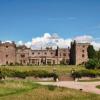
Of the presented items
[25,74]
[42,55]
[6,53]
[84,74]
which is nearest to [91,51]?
[42,55]

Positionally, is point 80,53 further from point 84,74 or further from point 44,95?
point 44,95

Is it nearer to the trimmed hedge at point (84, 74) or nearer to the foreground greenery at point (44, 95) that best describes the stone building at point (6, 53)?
the trimmed hedge at point (84, 74)

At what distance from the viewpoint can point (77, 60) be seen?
128 meters

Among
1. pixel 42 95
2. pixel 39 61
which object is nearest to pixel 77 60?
pixel 39 61

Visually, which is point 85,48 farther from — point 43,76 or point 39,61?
point 43,76

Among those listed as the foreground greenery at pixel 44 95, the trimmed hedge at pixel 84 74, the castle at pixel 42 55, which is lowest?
the foreground greenery at pixel 44 95

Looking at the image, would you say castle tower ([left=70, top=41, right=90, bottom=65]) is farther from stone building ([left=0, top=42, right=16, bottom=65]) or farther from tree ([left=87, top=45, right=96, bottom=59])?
stone building ([left=0, top=42, right=16, bottom=65])

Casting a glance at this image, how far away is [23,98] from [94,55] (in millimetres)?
93027

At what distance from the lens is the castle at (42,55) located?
124812mm

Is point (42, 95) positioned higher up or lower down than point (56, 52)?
lower down

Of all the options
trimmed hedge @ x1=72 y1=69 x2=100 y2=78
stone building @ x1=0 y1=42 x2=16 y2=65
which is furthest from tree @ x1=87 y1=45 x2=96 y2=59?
trimmed hedge @ x1=72 y1=69 x2=100 y2=78

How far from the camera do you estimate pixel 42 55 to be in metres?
136

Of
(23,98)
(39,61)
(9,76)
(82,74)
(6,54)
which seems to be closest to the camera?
(23,98)

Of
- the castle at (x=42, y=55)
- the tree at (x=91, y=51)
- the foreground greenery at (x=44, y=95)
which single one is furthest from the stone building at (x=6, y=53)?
the foreground greenery at (x=44, y=95)
